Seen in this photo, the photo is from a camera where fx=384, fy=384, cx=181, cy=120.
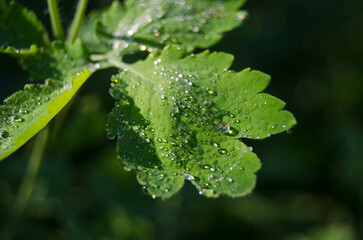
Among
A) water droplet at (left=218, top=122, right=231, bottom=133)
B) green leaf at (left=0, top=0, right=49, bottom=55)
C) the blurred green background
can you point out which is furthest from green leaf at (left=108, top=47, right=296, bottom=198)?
the blurred green background

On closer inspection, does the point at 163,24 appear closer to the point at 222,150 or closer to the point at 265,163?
the point at 222,150

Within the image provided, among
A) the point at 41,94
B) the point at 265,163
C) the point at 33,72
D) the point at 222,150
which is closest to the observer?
the point at 222,150

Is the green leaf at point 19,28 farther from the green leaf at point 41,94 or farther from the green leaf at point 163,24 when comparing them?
the green leaf at point 163,24

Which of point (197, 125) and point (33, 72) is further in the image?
point (33, 72)

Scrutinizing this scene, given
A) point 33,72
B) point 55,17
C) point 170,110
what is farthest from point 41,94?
point 170,110

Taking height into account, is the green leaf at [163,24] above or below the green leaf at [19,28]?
below

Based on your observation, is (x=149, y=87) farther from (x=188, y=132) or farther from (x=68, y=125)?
(x=68, y=125)

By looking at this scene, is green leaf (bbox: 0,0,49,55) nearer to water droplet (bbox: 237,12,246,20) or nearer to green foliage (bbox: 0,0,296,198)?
green foliage (bbox: 0,0,296,198)

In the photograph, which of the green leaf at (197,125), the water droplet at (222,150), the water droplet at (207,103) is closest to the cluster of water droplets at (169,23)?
the green leaf at (197,125)
